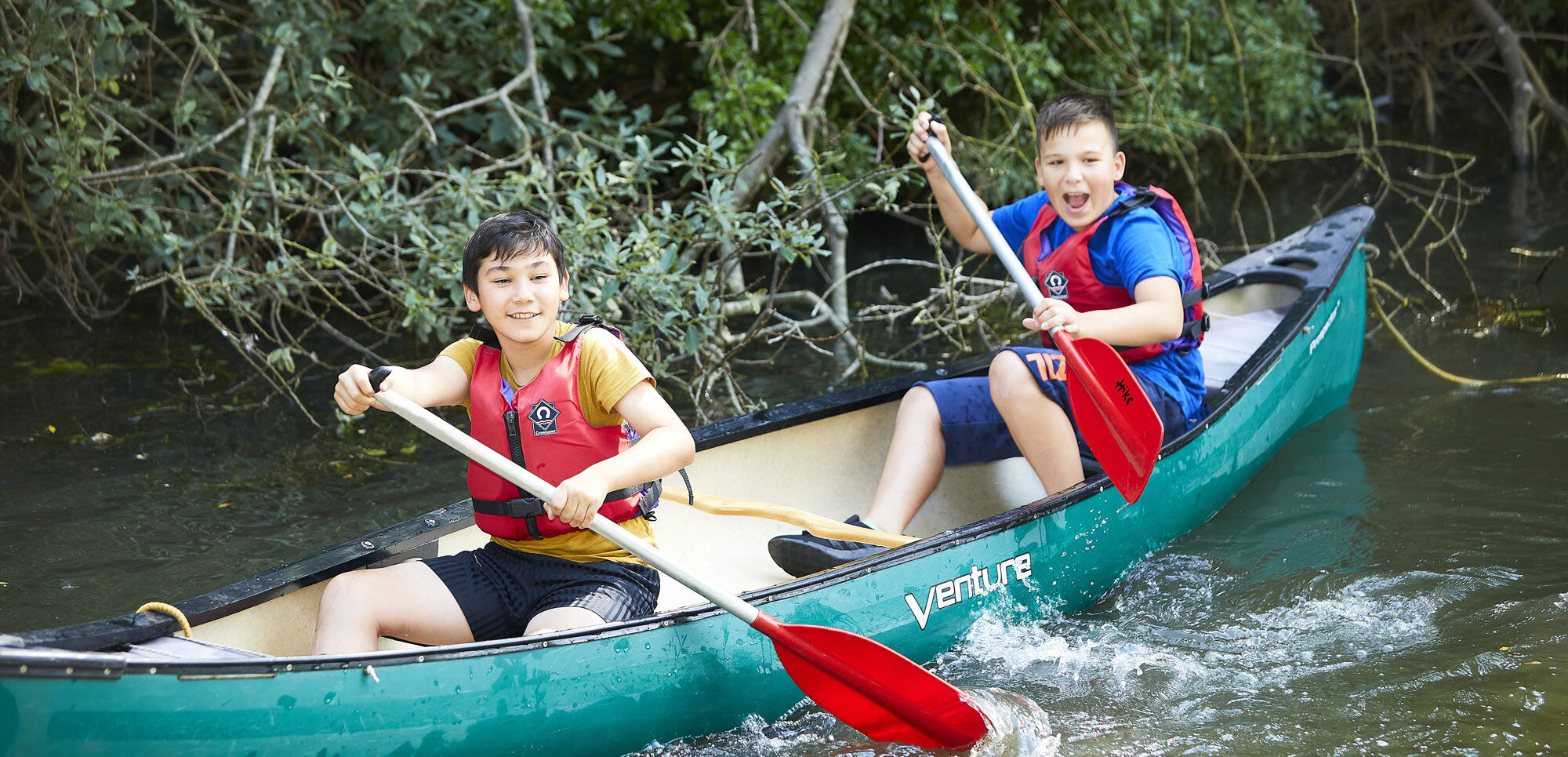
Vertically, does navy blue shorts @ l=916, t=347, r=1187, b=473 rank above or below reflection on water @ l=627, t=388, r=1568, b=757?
above

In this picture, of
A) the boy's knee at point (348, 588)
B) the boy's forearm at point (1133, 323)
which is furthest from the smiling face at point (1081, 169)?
the boy's knee at point (348, 588)

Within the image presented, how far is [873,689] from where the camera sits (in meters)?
2.64

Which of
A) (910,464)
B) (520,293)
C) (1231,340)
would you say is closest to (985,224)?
(910,464)

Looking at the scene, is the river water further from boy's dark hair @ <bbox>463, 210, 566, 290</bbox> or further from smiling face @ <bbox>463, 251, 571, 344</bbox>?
boy's dark hair @ <bbox>463, 210, 566, 290</bbox>

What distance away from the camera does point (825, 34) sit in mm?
5906

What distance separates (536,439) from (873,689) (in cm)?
86

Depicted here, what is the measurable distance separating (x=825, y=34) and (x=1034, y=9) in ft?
9.06

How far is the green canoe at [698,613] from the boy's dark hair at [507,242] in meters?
0.64

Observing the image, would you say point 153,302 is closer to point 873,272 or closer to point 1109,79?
point 873,272

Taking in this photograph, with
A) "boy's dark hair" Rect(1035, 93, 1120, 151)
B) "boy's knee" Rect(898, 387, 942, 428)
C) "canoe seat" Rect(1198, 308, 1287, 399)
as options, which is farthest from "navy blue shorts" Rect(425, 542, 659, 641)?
"canoe seat" Rect(1198, 308, 1287, 399)

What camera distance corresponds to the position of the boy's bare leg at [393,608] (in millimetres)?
2490

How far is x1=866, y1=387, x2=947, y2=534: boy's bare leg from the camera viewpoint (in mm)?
3438

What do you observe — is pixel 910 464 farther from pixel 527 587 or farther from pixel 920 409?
pixel 527 587

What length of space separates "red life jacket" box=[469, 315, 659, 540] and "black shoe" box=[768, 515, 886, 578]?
0.54 metres
